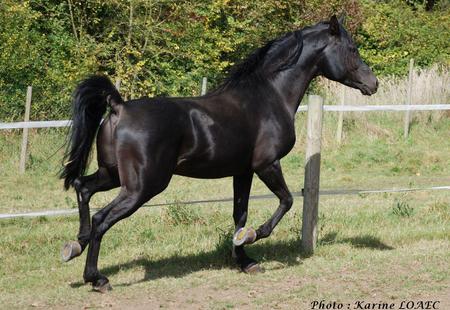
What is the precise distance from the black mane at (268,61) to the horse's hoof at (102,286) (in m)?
2.16

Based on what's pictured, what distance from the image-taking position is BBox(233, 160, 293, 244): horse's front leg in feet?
25.4

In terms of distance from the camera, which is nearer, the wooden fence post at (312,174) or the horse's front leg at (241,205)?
the horse's front leg at (241,205)

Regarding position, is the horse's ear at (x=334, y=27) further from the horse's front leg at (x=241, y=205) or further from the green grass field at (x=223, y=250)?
the green grass field at (x=223, y=250)

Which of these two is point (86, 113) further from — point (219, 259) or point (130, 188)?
point (219, 259)

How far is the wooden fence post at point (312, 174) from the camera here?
8.71 m

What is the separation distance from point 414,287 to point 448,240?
2448 millimetres

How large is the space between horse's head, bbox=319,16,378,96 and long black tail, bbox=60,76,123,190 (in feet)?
7.37

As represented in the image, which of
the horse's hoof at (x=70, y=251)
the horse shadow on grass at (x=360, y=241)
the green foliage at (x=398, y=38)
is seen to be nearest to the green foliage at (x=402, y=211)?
the horse shadow on grass at (x=360, y=241)

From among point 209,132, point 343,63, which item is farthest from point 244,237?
point 343,63

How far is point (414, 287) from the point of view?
7.20 m

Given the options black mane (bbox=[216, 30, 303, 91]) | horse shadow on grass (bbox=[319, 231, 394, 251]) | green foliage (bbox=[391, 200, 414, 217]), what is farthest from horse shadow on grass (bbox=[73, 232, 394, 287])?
black mane (bbox=[216, 30, 303, 91])

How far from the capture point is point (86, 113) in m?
7.36

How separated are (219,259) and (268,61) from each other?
6.70ft

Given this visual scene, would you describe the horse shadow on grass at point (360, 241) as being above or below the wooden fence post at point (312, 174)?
below
